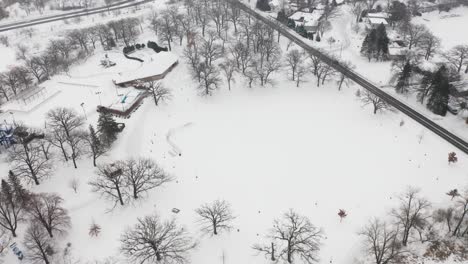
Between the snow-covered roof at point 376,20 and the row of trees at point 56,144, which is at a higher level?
the snow-covered roof at point 376,20

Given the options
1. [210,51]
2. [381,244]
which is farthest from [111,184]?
[210,51]

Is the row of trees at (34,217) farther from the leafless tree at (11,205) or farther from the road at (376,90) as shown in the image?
the road at (376,90)

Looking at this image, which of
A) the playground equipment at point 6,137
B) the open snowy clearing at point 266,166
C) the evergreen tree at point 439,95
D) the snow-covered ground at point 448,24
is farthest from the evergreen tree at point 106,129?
the snow-covered ground at point 448,24

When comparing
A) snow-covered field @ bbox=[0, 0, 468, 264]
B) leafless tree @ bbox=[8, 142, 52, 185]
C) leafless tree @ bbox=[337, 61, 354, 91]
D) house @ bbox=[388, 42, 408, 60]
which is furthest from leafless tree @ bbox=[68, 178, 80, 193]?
house @ bbox=[388, 42, 408, 60]

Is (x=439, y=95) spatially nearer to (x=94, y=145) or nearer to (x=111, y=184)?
(x=111, y=184)

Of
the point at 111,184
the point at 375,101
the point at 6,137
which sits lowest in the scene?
the point at 111,184

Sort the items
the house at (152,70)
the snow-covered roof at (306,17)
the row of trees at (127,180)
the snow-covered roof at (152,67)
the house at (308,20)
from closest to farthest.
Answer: the row of trees at (127,180)
the house at (152,70)
the snow-covered roof at (152,67)
the house at (308,20)
the snow-covered roof at (306,17)
